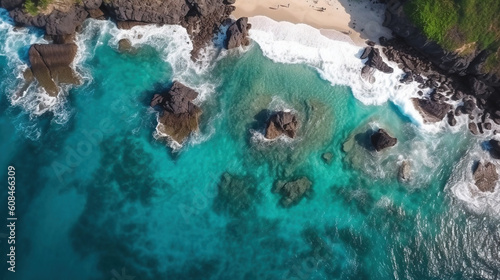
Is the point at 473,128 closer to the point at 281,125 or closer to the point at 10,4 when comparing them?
the point at 281,125

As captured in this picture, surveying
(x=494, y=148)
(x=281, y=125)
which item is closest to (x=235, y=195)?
(x=281, y=125)

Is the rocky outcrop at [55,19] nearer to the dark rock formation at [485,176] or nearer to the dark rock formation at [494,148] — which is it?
the dark rock formation at [485,176]

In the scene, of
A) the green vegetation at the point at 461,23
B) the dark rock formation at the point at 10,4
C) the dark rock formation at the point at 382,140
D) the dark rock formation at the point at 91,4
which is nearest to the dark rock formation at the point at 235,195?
the dark rock formation at the point at 382,140

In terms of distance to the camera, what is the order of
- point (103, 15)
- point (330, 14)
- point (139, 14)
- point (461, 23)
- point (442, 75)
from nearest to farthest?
point (461, 23)
point (442, 75)
point (139, 14)
point (330, 14)
point (103, 15)

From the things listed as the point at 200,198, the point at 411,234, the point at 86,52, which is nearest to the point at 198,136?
the point at 200,198

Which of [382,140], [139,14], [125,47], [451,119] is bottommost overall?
[382,140]

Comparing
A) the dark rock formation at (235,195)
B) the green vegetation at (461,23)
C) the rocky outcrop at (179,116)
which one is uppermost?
the green vegetation at (461,23)
